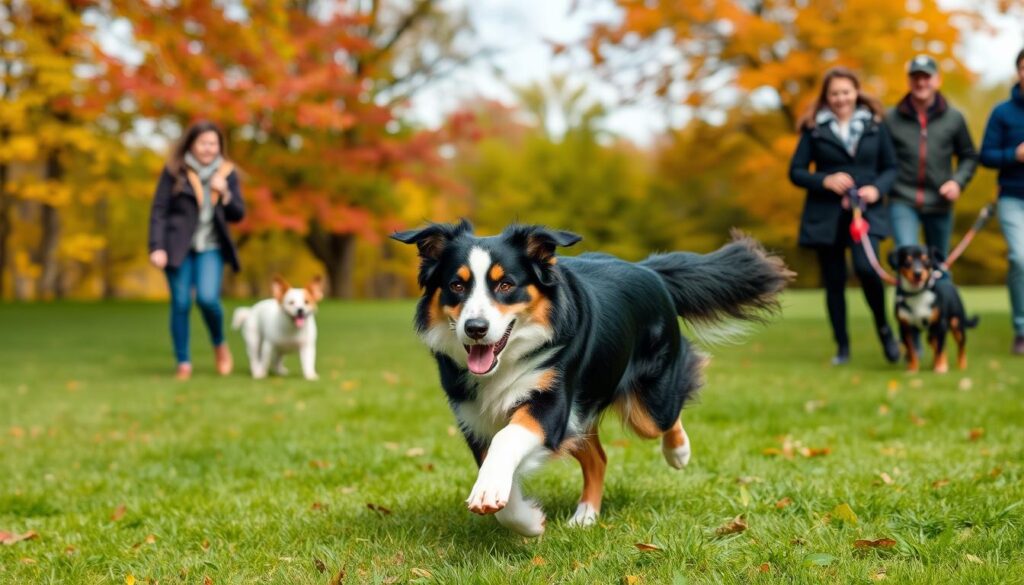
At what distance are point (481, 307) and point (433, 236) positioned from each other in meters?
0.35

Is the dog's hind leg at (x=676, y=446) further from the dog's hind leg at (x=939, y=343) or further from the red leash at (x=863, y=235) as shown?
the dog's hind leg at (x=939, y=343)

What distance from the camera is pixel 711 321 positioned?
4.31 metres

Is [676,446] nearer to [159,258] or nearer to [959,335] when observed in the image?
[959,335]

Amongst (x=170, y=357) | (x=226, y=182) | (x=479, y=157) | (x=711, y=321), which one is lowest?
(x=170, y=357)

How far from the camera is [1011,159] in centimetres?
754

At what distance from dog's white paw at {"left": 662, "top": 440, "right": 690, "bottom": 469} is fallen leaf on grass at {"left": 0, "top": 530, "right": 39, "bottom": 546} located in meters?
2.62

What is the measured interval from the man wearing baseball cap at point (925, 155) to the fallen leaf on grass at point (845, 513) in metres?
5.30

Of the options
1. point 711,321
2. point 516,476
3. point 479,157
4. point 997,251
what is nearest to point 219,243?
point 711,321

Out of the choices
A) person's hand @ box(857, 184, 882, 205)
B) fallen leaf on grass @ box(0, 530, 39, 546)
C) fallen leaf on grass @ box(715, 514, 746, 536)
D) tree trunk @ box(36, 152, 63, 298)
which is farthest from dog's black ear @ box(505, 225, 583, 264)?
tree trunk @ box(36, 152, 63, 298)

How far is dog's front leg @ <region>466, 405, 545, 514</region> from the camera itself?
2.80 m

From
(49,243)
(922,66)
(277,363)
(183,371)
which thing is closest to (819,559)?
(922,66)

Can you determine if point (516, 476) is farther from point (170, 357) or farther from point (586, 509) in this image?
point (170, 357)

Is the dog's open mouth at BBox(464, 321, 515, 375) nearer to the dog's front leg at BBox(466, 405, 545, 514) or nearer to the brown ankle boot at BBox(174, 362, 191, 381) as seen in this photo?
the dog's front leg at BBox(466, 405, 545, 514)

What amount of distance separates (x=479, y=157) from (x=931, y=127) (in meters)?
37.4
